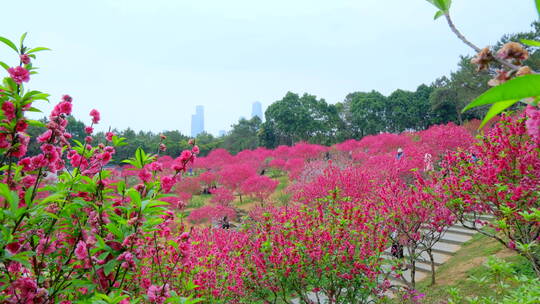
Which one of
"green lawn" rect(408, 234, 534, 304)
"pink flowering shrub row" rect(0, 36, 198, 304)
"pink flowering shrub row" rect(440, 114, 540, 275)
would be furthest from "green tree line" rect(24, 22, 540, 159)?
"pink flowering shrub row" rect(0, 36, 198, 304)

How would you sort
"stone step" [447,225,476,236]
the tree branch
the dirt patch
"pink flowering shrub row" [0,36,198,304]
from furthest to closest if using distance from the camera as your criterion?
"stone step" [447,225,476,236] → the dirt patch → "pink flowering shrub row" [0,36,198,304] → the tree branch

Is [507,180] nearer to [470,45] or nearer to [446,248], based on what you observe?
[470,45]

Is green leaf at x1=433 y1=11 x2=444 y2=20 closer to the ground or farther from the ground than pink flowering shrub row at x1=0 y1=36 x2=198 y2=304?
farther from the ground

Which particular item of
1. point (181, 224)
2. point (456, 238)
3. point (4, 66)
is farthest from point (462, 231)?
point (4, 66)

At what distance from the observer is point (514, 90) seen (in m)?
0.60

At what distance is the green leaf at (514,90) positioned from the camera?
1.90 ft

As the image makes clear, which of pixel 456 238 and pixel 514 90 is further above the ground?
pixel 514 90

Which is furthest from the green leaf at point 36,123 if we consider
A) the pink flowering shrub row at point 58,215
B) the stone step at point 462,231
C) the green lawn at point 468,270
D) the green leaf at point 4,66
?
the stone step at point 462,231

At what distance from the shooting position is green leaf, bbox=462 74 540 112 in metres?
0.58

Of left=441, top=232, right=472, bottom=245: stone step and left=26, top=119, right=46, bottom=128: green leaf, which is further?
left=441, top=232, right=472, bottom=245: stone step

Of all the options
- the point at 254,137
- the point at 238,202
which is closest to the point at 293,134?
the point at 254,137

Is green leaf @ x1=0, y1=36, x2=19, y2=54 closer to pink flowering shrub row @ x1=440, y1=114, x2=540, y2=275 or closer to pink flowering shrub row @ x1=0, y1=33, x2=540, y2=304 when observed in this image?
pink flowering shrub row @ x1=0, y1=33, x2=540, y2=304

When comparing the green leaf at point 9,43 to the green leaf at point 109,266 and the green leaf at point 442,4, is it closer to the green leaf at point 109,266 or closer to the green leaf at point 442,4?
the green leaf at point 109,266

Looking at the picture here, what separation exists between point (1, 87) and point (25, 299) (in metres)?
1.23
